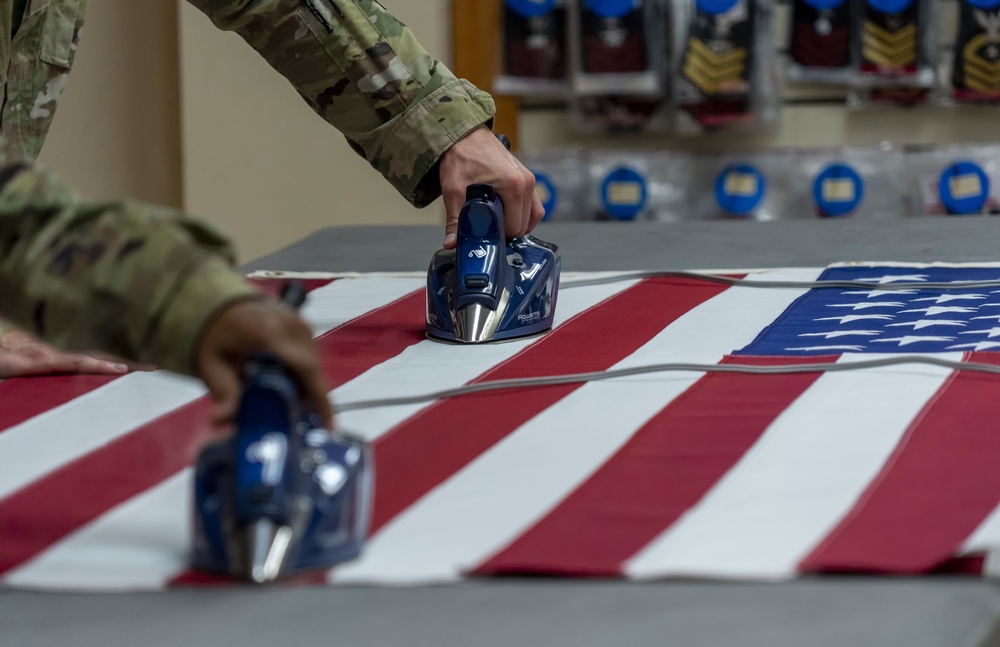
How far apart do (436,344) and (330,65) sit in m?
0.29

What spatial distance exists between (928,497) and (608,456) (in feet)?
0.60

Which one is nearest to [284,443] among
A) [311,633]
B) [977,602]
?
[311,633]

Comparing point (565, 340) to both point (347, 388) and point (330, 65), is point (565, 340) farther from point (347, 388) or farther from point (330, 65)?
point (330, 65)

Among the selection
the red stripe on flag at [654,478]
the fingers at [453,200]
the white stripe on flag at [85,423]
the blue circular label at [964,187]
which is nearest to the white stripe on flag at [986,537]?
the red stripe on flag at [654,478]

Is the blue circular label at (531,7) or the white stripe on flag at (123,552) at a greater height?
the blue circular label at (531,7)

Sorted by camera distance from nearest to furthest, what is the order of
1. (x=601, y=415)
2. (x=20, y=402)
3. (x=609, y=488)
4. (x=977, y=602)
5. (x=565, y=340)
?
(x=977, y=602) < (x=609, y=488) < (x=601, y=415) < (x=20, y=402) < (x=565, y=340)

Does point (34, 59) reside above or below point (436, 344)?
above

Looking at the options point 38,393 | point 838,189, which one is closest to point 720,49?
point 838,189

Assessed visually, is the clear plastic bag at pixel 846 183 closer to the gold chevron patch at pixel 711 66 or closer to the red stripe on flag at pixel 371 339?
the gold chevron patch at pixel 711 66

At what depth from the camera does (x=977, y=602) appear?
58 cm

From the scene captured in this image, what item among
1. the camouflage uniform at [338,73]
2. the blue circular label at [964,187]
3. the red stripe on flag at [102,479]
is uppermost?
the camouflage uniform at [338,73]

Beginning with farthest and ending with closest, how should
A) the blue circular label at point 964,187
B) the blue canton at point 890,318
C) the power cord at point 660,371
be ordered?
the blue circular label at point 964,187 → the blue canton at point 890,318 → the power cord at point 660,371

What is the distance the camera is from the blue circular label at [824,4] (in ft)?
7.36

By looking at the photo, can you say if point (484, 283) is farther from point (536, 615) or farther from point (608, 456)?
point (536, 615)
